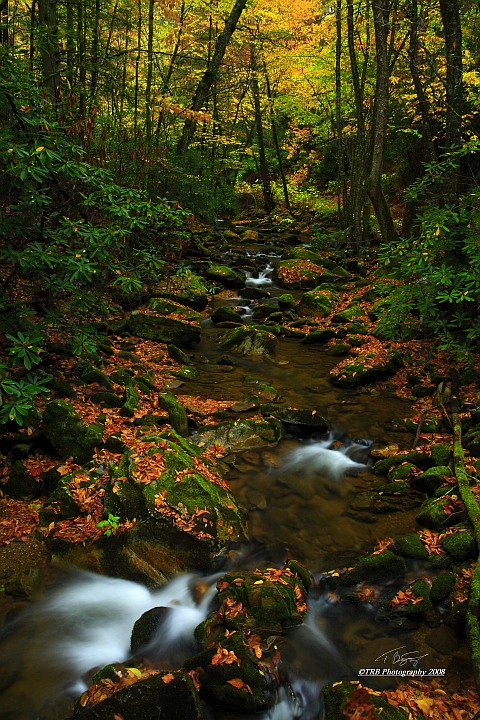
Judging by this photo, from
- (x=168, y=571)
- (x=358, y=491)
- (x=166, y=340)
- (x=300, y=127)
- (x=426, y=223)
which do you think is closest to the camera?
(x=168, y=571)

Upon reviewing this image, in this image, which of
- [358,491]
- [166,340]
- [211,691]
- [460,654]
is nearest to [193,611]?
[211,691]

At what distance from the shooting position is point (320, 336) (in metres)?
10.8

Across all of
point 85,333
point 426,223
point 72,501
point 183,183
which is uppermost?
point 183,183

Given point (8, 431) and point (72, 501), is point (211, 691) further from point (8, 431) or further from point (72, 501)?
point (8, 431)

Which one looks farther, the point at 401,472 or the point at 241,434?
the point at 241,434

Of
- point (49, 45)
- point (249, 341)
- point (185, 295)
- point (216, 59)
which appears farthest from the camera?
point (216, 59)

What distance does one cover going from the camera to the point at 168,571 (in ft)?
14.3

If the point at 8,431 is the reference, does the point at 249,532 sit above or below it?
below

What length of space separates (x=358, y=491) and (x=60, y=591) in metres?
3.46

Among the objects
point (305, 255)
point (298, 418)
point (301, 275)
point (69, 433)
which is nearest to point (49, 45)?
point (69, 433)

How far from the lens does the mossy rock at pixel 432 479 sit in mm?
5160

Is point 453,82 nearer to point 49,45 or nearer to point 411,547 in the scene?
point 49,45
